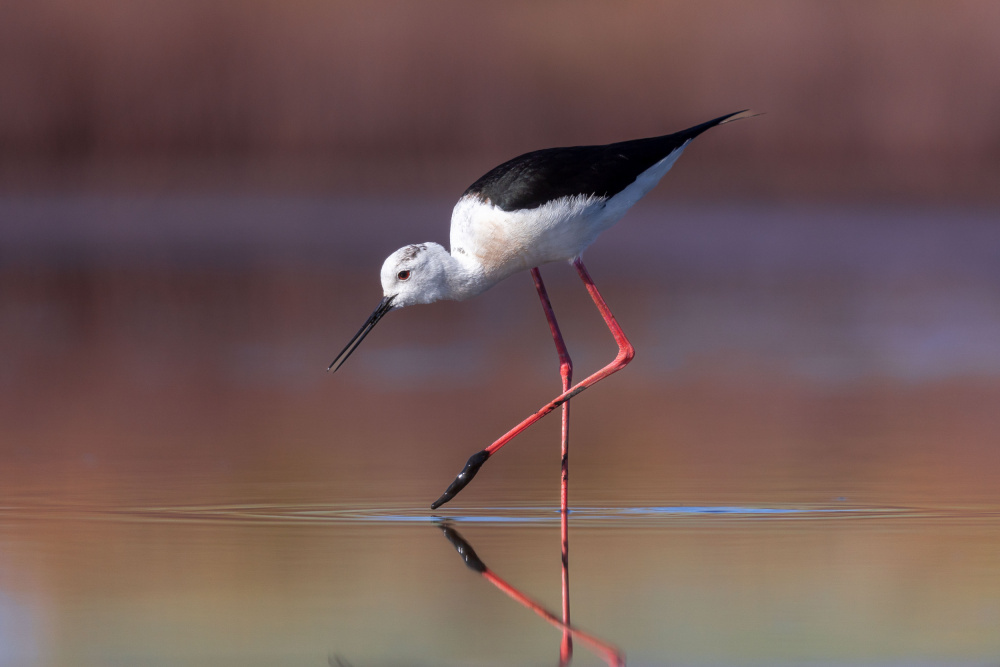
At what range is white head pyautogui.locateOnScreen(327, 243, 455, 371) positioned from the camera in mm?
5266

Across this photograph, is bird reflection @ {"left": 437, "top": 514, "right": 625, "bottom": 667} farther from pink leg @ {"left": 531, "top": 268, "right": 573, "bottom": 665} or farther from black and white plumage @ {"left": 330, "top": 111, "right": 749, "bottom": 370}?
black and white plumage @ {"left": 330, "top": 111, "right": 749, "bottom": 370}

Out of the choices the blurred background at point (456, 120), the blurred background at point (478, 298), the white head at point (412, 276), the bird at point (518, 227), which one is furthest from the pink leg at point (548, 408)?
the blurred background at point (456, 120)

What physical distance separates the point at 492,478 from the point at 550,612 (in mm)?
1816

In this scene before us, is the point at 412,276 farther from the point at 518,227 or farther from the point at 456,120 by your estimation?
the point at 456,120

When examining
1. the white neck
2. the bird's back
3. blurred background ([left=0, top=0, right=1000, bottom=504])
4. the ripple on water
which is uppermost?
the bird's back

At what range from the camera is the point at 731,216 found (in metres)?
16.8

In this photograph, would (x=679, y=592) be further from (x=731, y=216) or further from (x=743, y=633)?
(x=731, y=216)

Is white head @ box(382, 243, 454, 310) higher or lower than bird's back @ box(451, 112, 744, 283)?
lower

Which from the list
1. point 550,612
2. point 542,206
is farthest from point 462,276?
point 550,612

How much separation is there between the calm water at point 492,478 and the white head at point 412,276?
1.81 feet

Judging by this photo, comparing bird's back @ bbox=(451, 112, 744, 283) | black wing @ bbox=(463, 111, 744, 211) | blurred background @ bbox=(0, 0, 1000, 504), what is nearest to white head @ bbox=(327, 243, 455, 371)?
bird's back @ bbox=(451, 112, 744, 283)

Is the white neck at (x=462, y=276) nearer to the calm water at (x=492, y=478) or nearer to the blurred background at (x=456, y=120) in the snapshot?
the calm water at (x=492, y=478)

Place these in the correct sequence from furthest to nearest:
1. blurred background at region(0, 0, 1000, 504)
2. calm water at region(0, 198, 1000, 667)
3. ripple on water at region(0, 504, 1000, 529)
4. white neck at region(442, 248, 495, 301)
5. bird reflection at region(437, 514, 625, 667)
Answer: blurred background at region(0, 0, 1000, 504) → white neck at region(442, 248, 495, 301) → ripple on water at region(0, 504, 1000, 529) → calm water at region(0, 198, 1000, 667) → bird reflection at region(437, 514, 625, 667)

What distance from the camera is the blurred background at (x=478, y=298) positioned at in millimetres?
5043
